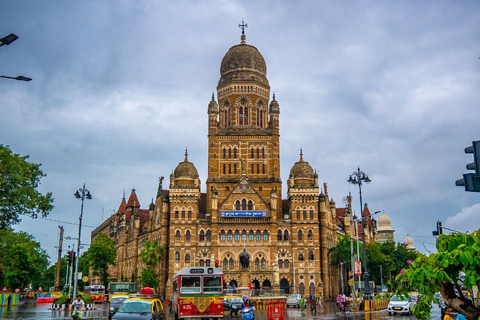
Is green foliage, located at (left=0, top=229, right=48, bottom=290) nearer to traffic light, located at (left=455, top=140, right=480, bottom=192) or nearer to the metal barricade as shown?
the metal barricade

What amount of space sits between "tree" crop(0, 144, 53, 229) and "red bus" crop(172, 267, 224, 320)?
16.6 metres

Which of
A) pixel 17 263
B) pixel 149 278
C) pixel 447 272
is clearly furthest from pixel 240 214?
pixel 447 272

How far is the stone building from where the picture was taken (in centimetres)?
7194

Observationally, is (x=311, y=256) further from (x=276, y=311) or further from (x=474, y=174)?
(x=474, y=174)

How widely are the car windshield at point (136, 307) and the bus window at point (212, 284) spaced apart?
6955 millimetres

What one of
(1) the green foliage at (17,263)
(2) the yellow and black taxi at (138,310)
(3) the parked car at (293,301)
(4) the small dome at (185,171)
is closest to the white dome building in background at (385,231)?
(4) the small dome at (185,171)

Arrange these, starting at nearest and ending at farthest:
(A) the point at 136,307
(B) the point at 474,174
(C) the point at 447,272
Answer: (B) the point at 474,174 < (C) the point at 447,272 < (A) the point at 136,307

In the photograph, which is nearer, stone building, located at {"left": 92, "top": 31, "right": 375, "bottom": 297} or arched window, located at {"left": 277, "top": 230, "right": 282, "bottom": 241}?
stone building, located at {"left": 92, "top": 31, "right": 375, "bottom": 297}

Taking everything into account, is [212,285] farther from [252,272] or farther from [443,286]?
[252,272]

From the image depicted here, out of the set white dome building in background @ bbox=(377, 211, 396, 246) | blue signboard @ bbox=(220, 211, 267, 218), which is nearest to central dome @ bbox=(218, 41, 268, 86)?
blue signboard @ bbox=(220, 211, 267, 218)

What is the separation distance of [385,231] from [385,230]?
0.32 metres

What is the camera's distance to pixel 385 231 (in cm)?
13738

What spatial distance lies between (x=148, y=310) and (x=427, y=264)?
15176 mm

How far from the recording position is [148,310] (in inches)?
870
